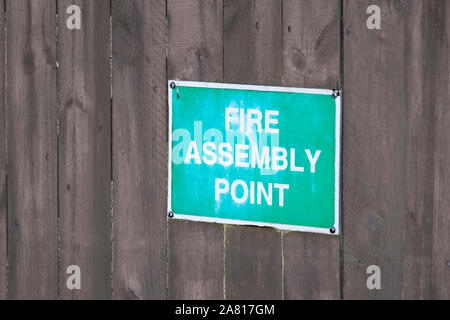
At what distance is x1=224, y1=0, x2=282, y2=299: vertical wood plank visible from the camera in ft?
13.9

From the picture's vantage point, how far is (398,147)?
409 cm

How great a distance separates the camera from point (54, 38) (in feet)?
14.8

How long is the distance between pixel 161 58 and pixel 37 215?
0.68 metres

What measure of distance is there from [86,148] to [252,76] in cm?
63

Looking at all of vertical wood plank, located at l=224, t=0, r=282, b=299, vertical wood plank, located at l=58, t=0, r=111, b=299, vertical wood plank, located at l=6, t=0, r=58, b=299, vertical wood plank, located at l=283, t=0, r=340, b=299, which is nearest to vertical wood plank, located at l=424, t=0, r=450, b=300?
vertical wood plank, located at l=283, t=0, r=340, b=299

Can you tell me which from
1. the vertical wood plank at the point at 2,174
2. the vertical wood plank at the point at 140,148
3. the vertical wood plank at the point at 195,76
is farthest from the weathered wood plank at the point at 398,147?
the vertical wood plank at the point at 2,174

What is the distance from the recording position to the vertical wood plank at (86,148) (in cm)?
448

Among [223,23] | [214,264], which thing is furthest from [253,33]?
[214,264]

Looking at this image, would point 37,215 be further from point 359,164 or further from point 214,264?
point 359,164

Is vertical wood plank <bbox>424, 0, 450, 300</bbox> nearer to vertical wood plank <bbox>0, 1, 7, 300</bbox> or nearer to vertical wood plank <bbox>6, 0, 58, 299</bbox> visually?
vertical wood plank <bbox>6, 0, 58, 299</bbox>

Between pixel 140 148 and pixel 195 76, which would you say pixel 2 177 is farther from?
pixel 195 76

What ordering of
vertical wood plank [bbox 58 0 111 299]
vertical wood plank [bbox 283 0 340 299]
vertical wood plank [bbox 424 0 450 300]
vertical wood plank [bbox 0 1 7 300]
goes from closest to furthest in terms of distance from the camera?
vertical wood plank [bbox 424 0 450 300]
vertical wood plank [bbox 283 0 340 299]
vertical wood plank [bbox 58 0 111 299]
vertical wood plank [bbox 0 1 7 300]

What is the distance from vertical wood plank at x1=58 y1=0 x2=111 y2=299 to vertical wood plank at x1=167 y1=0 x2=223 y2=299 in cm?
23

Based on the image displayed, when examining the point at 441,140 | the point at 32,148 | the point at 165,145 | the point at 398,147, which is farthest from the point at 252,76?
the point at 32,148
